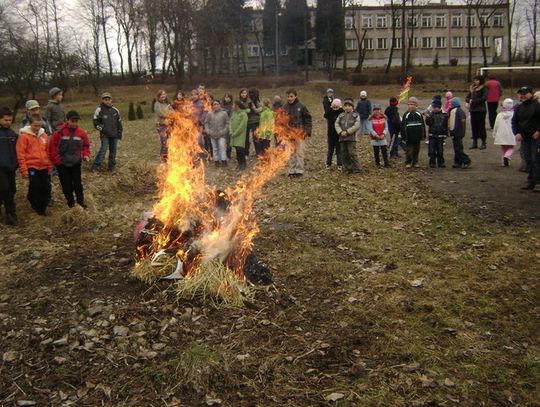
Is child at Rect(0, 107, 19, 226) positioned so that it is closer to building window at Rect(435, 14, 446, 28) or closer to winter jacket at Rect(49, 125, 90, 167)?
winter jacket at Rect(49, 125, 90, 167)

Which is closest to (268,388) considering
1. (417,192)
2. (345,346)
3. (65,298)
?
(345,346)

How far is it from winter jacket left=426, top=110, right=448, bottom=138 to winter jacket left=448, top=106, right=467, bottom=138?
9.4 inches

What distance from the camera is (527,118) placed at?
10945 mm

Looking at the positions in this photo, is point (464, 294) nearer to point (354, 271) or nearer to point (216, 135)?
point (354, 271)

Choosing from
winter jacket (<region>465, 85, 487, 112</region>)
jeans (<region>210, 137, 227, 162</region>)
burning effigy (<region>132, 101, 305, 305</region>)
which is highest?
winter jacket (<region>465, 85, 487, 112</region>)

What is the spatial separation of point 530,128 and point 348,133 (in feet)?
14.0

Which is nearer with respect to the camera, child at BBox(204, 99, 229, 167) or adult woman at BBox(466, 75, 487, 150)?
child at BBox(204, 99, 229, 167)

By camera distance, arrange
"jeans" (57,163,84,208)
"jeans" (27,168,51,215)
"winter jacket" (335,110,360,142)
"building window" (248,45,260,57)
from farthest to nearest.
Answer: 1. "building window" (248,45,260,57)
2. "winter jacket" (335,110,360,142)
3. "jeans" (57,163,84,208)
4. "jeans" (27,168,51,215)

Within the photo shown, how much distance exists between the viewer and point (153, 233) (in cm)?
709

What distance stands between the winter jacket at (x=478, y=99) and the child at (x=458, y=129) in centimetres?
212

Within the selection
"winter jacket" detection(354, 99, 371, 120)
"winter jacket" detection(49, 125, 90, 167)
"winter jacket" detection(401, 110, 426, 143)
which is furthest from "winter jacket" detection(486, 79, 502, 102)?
"winter jacket" detection(49, 125, 90, 167)

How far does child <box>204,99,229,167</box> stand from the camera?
14.9m

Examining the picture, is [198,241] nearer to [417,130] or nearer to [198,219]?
[198,219]

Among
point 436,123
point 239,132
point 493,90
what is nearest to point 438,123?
point 436,123
